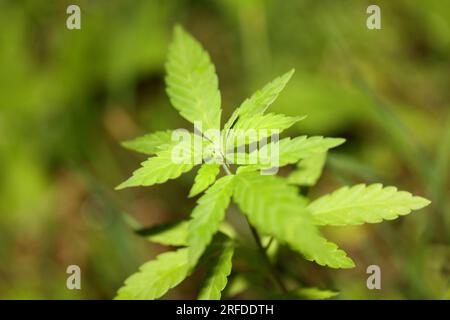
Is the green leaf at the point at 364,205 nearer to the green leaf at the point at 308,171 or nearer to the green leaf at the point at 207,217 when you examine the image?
the green leaf at the point at 308,171

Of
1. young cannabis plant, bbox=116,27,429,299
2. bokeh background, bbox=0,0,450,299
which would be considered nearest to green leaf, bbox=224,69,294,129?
young cannabis plant, bbox=116,27,429,299

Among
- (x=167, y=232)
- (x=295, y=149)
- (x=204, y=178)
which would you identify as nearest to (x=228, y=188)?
(x=204, y=178)

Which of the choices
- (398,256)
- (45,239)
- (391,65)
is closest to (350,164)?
(398,256)

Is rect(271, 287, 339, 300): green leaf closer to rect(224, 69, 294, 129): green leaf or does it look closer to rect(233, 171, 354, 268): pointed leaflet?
rect(233, 171, 354, 268): pointed leaflet

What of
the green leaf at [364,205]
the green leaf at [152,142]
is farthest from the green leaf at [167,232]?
the green leaf at [364,205]

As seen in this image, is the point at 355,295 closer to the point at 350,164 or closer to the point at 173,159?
the point at 350,164

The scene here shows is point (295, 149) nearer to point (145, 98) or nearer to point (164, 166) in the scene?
point (164, 166)
